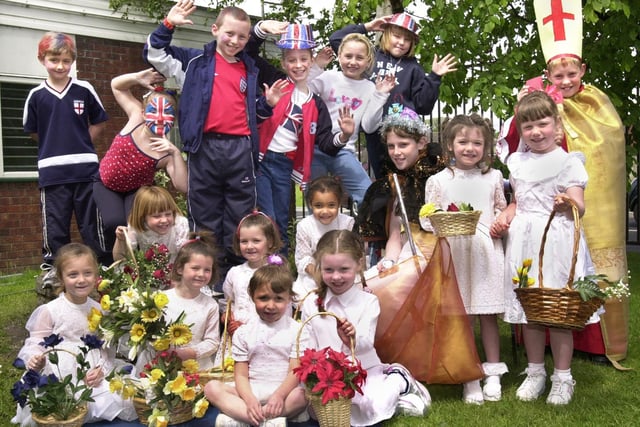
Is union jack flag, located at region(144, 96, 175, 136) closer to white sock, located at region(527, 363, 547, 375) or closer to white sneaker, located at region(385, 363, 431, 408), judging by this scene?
white sneaker, located at region(385, 363, 431, 408)

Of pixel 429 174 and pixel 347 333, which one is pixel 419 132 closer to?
pixel 429 174

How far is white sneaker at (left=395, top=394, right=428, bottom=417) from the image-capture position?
13.8ft

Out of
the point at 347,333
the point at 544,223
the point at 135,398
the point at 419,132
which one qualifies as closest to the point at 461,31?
the point at 419,132

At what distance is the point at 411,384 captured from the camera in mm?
4266

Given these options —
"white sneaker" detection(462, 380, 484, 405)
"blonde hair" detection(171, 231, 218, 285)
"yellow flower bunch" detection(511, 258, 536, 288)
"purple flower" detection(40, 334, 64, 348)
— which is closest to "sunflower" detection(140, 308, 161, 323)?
"purple flower" detection(40, 334, 64, 348)

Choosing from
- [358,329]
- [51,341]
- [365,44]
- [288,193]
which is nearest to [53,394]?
[51,341]

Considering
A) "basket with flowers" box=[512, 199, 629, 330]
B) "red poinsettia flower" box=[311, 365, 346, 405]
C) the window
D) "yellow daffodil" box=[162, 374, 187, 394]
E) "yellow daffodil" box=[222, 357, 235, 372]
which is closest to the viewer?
"red poinsettia flower" box=[311, 365, 346, 405]

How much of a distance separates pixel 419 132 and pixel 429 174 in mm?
295

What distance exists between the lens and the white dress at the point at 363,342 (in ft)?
13.3

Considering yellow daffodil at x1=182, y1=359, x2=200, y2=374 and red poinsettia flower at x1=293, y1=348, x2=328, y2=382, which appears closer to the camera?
red poinsettia flower at x1=293, y1=348, x2=328, y2=382

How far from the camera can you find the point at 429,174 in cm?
496

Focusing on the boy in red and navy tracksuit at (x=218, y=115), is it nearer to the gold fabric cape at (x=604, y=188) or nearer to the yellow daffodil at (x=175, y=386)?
the yellow daffodil at (x=175, y=386)

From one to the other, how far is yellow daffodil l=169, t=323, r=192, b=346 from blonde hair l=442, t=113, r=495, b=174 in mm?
1967

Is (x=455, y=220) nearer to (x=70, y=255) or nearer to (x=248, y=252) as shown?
(x=248, y=252)
